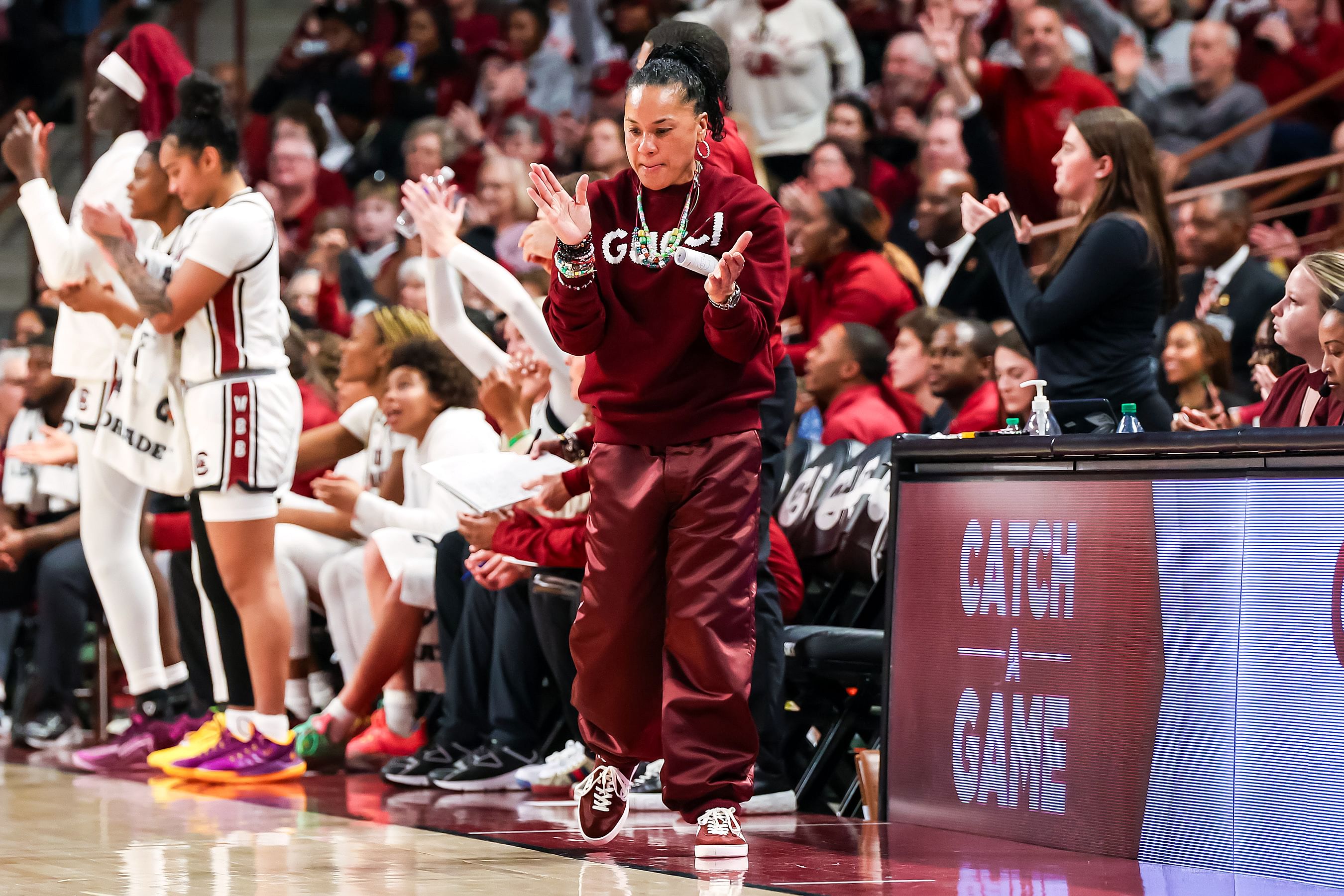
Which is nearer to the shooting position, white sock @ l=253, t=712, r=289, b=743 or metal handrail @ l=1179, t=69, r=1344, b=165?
white sock @ l=253, t=712, r=289, b=743

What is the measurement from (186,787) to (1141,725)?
2981 mm

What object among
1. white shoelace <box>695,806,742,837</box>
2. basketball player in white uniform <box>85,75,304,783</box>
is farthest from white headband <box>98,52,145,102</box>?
white shoelace <box>695,806,742,837</box>

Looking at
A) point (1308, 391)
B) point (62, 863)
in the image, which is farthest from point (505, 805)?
point (1308, 391)

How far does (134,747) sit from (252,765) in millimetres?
843

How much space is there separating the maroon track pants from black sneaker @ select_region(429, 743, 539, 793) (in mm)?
1330

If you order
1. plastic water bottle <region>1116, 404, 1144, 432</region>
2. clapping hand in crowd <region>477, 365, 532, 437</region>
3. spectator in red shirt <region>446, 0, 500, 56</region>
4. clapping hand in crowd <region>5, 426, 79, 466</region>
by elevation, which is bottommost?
clapping hand in crowd <region>5, 426, 79, 466</region>

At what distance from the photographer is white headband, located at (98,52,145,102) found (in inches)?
235

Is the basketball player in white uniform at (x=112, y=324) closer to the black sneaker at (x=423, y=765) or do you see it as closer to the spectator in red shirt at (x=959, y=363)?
the black sneaker at (x=423, y=765)

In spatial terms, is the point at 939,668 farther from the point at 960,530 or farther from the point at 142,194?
the point at 142,194

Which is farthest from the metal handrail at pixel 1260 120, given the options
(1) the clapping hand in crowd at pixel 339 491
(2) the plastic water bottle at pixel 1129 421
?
(1) the clapping hand in crowd at pixel 339 491

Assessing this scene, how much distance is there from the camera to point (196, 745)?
5.38 meters

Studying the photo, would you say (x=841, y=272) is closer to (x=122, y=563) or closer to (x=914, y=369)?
(x=914, y=369)

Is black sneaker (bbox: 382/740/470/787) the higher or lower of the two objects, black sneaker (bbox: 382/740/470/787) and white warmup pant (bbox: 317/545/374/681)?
the lower

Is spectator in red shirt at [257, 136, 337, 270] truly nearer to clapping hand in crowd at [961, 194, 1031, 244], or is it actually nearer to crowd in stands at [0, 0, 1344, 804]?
crowd in stands at [0, 0, 1344, 804]
